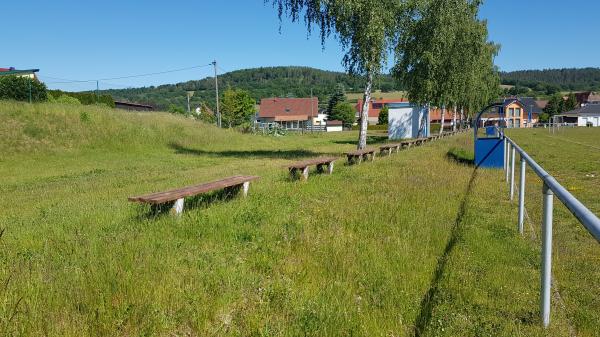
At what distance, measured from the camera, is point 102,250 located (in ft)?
14.8

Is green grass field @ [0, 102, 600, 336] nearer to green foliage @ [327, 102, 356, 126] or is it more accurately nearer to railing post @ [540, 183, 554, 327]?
railing post @ [540, 183, 554, 327]

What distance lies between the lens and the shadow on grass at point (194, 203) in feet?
20.7

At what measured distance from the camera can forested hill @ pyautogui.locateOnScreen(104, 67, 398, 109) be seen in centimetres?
14188

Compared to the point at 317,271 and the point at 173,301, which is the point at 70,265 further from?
the point at 317,271

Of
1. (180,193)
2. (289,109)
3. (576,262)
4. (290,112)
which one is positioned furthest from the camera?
(289,109)

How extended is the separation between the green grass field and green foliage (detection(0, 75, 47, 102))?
81.7 ft

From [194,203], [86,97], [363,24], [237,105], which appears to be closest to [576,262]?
[194,203]

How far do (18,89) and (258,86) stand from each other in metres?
136

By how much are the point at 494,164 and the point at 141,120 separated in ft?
73.2

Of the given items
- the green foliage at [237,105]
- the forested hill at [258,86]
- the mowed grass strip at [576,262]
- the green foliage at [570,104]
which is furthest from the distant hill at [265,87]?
the mowed grass strip at [576,262]

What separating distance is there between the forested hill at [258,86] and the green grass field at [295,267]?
125926 mm

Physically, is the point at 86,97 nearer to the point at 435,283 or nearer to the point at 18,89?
the point at 18,89

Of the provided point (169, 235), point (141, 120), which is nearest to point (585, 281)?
point (169, 235)

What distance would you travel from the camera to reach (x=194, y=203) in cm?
731
